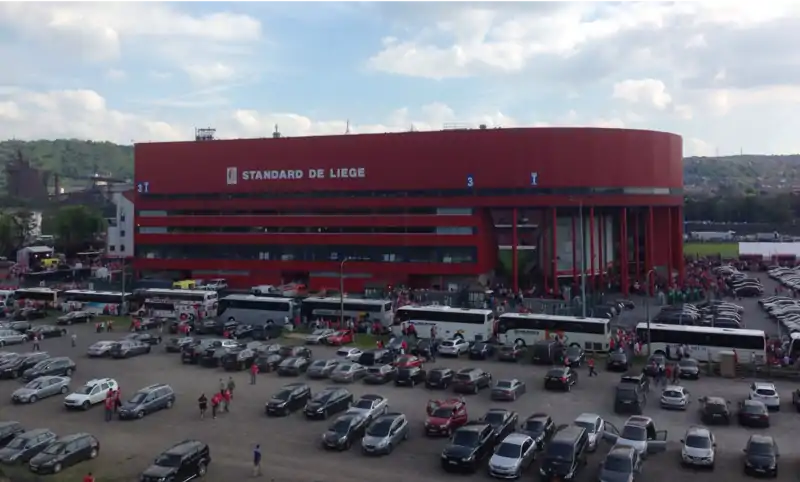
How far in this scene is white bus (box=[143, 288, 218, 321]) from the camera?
167 feet

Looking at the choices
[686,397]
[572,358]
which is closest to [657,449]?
[686,397]

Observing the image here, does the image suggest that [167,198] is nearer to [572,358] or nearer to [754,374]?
[572,358]

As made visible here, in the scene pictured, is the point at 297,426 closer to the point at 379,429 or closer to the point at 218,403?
the point at 218,403

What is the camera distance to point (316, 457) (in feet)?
71.2

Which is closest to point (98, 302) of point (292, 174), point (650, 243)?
point (292, 174)

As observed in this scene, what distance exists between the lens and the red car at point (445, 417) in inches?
930

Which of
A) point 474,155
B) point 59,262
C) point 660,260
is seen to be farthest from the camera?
point 59,262

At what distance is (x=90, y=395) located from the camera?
28000mm

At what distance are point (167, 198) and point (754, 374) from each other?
57.4m

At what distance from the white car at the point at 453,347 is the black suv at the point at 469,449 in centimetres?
1607

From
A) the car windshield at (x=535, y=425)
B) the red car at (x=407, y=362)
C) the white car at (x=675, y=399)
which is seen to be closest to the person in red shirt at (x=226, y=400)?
the red car at (x=407, y=362)

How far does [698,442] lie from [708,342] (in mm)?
16276

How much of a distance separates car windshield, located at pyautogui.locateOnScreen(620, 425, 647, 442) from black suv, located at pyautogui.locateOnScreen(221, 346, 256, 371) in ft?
64.4

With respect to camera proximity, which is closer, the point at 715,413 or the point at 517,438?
the point at 517,438
